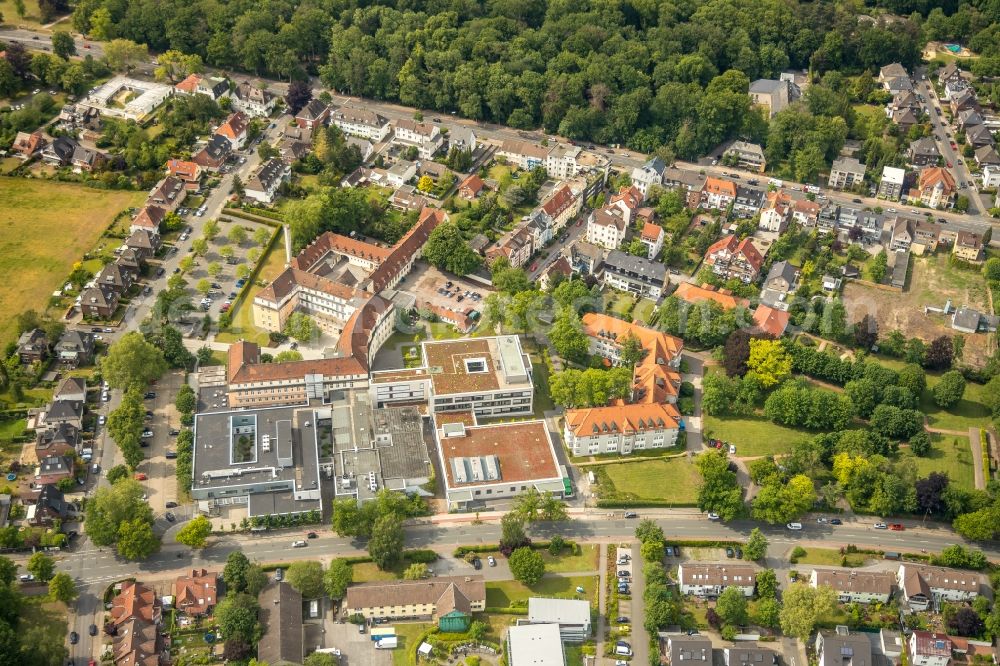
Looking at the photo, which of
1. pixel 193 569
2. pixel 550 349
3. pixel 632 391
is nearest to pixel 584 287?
pixel 550 349

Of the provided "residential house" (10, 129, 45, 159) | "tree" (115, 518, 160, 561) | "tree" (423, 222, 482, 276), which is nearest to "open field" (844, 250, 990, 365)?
"tree" (423, 222, 482, 276)

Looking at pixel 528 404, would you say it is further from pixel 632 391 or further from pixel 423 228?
pixel 423 228

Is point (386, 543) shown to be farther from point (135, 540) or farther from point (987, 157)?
point (987, 157)

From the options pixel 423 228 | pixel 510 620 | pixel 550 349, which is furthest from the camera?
pixel 423 228

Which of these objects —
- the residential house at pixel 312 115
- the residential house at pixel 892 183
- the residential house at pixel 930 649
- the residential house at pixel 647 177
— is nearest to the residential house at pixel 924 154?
the residential house at pixel 892 183

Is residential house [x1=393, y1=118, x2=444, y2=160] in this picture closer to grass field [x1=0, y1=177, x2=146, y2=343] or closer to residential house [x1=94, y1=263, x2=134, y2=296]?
grass field [x1=0, y1=177, x2=146, y2=343]

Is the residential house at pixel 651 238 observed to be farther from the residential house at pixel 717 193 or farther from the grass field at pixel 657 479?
the grass field at pixel 657 479

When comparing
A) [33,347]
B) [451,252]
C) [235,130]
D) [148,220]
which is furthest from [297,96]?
[33,347]
